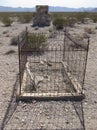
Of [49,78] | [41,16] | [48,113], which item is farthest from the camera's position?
[41,16]

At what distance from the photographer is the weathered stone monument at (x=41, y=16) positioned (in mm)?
26594

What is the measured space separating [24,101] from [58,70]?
2.86 meters

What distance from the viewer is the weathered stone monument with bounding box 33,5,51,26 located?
87.2 ft

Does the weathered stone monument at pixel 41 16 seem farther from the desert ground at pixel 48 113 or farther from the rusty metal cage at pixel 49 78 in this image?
the desert ground at pixel 48 113

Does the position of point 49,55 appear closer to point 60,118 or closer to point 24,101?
point 24,101

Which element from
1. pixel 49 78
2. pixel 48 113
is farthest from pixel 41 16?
pixel 48 113

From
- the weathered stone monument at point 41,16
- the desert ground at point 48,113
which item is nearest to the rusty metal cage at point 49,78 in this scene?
A: the desert ground at point 48,113

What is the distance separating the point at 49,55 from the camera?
35.9 ft

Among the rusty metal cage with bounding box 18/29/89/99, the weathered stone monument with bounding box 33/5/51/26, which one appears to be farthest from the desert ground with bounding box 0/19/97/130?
the weathered stone monument with bounding box 33/5/51/26

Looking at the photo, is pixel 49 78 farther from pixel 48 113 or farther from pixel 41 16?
pixel 41 16

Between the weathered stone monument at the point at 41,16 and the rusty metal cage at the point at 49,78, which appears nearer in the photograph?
the rusty metal cage at the point at 49,78

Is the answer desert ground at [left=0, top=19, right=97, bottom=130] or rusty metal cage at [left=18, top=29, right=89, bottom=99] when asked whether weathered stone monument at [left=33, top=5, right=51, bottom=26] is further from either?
desert ground at [left=0, top=19, right=97, bottom=130]

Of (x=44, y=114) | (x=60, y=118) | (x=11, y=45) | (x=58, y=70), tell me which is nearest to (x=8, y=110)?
(x=44, y=114)

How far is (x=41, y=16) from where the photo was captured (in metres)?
26.9
